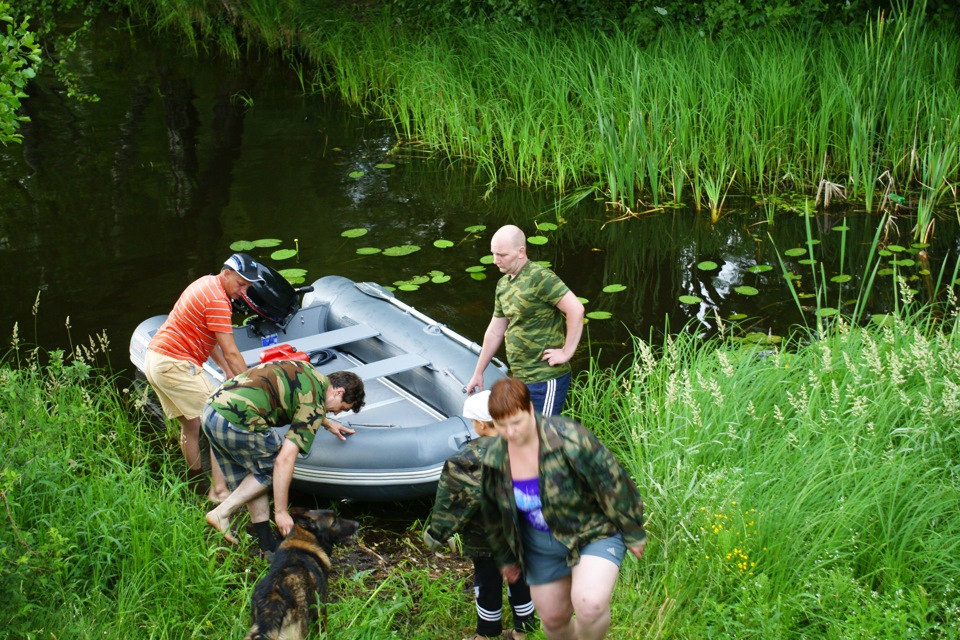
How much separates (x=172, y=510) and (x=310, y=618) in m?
0.83

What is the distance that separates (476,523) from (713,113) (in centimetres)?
529

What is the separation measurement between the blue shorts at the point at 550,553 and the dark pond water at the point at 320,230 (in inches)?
121

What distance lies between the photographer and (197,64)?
13234mm

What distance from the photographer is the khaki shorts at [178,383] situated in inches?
170

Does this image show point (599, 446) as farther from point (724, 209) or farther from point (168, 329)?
point (724, 209)

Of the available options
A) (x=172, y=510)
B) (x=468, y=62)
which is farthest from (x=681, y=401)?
(x=468, y=62)

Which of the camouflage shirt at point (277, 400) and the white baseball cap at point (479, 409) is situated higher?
the white baseball cap at point (479, 409)

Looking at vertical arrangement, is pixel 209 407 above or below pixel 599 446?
below

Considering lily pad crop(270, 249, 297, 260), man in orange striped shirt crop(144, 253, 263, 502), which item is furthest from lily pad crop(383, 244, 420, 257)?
man in orange striped shirt crop(144, 253, 263, 502)

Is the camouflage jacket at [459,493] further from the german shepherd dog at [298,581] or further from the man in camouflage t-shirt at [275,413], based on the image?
the man in camouflage t-shirt at [275,413]

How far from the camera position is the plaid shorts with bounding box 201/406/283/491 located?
387 centimetres

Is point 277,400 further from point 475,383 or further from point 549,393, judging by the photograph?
point 549,393

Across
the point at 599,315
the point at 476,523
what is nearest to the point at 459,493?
the point at 476,523

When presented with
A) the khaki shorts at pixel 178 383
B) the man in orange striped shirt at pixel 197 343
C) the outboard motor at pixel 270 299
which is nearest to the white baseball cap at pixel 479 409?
the man in orange striped shirt at pixel 197 343
